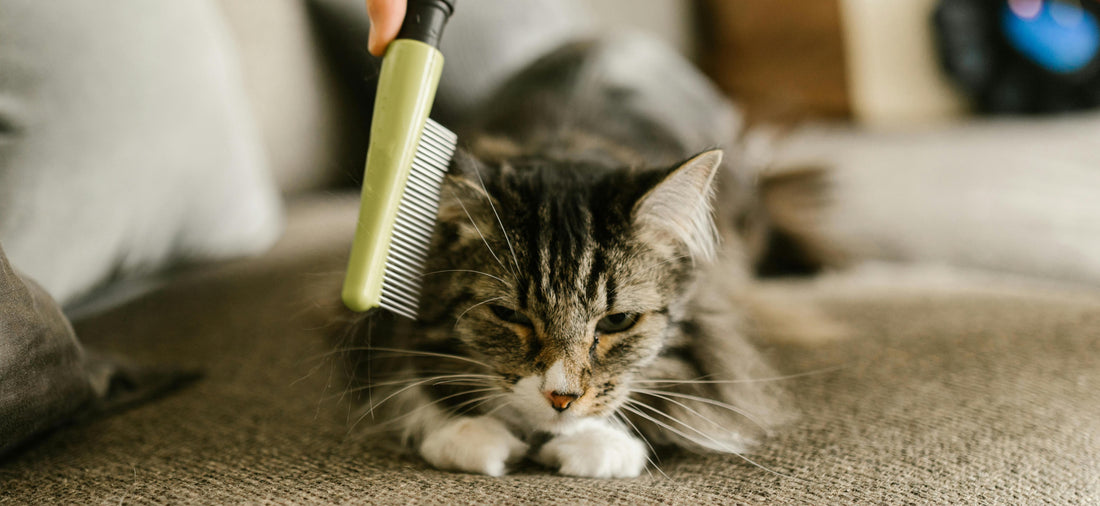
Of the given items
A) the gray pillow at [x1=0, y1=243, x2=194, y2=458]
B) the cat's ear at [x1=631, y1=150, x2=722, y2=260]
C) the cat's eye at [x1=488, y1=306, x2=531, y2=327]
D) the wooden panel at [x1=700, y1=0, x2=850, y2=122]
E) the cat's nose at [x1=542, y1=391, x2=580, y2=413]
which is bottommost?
the gray pillow at [x1=0, y1=243, x2=194, y2=458]

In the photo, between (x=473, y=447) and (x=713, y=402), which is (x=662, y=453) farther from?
(x=473, y=447)

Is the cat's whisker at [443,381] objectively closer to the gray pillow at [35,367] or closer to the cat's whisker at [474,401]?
the cat's whisker at [474,401]

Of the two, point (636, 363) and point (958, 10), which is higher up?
point (958, 10)

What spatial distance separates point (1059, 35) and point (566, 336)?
9.44 feet

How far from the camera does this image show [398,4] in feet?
2.32

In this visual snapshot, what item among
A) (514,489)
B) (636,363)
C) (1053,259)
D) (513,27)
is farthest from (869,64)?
(514,489)

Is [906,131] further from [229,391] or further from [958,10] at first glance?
[229,391]

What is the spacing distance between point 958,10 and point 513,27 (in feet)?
6.85

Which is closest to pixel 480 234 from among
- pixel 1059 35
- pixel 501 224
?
pixel 501 224

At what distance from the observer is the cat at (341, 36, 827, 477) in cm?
81

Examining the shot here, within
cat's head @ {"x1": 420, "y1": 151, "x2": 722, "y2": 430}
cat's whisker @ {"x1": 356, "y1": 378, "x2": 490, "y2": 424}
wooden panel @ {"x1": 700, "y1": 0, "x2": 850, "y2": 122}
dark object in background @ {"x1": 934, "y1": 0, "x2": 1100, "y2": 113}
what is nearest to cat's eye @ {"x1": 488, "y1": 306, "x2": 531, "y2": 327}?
cat's head @ {"x1": 420, "y1": 151, "x2": 722, "y2": 430}

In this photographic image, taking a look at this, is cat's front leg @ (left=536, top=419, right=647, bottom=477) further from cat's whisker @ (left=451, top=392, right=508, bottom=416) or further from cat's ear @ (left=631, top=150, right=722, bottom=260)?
cat's ear @ (left=631, top=150, right=722, bottom=260)

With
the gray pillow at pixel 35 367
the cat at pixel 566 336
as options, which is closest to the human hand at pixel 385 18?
the cat at pixel 566 336

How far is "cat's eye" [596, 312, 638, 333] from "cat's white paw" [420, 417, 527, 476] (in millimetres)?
171
